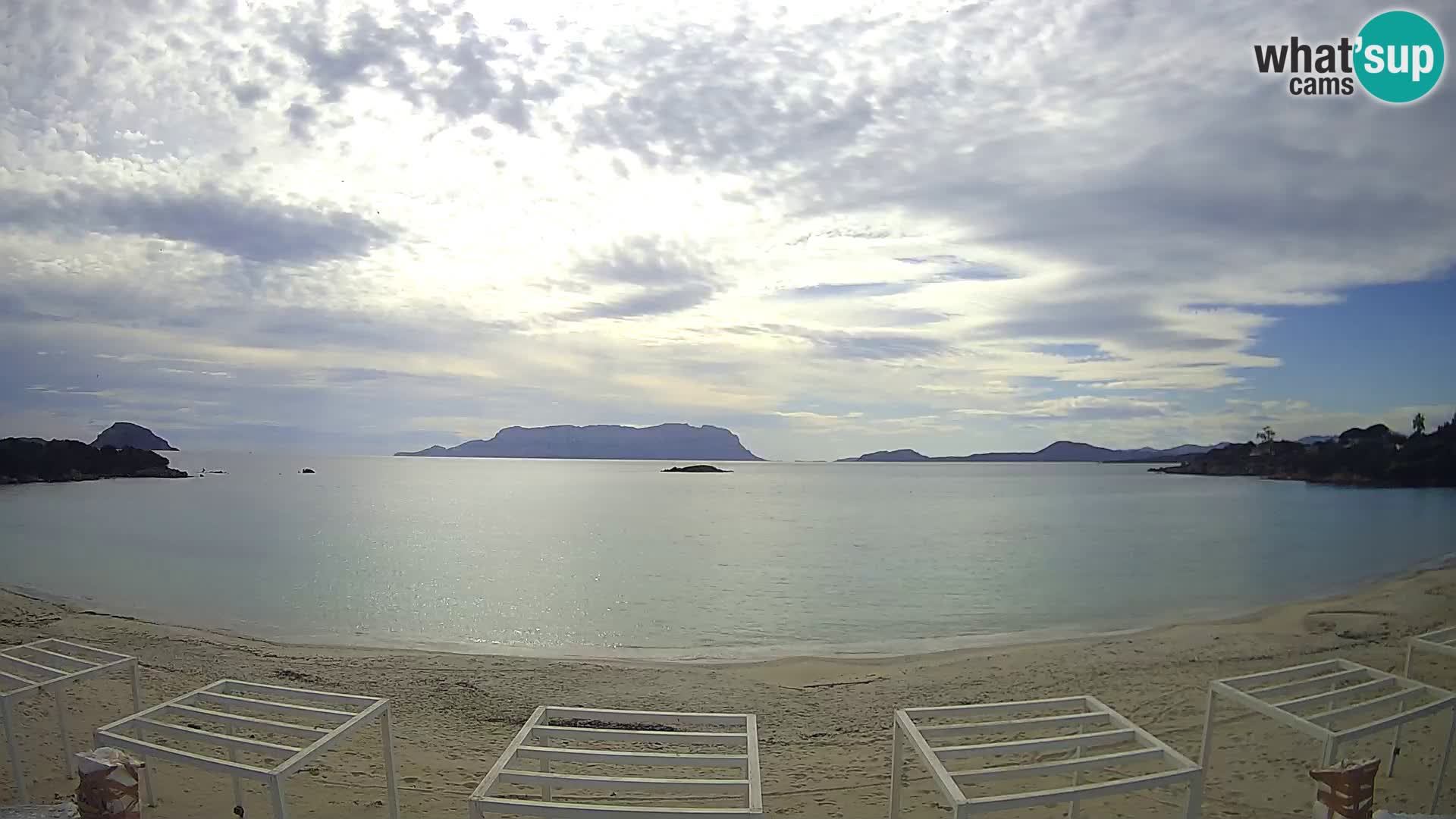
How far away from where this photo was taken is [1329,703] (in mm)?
5016

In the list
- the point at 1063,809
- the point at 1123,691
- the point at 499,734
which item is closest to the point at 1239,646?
the point at 1123,691

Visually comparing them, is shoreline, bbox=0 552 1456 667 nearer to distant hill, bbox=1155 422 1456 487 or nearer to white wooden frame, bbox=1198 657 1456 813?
white wooden frame, bbox=1198 657 1456 813

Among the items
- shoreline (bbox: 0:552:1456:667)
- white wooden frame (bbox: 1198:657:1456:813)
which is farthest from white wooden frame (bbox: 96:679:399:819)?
shoreline (bbox: 0:552:1456:667)

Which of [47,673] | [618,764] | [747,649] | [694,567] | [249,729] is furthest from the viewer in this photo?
[694,567]

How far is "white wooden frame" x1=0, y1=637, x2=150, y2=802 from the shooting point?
189 inches

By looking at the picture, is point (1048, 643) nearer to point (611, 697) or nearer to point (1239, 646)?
point (1239, 646)

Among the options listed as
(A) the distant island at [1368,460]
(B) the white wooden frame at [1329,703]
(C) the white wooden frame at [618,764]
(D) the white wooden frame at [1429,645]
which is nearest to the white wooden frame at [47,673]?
(C) the white wooden frame at [618,764]

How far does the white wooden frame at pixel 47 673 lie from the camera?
4.79 meters

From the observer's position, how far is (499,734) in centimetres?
773

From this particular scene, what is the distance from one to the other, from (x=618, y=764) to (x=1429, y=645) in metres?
6.17

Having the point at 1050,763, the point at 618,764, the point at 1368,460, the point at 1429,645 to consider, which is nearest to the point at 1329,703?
the point at 1429,645

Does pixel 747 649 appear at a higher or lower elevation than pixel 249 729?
lower

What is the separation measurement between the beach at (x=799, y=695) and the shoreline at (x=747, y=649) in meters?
0.30

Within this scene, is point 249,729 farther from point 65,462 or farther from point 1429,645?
point 65,462
